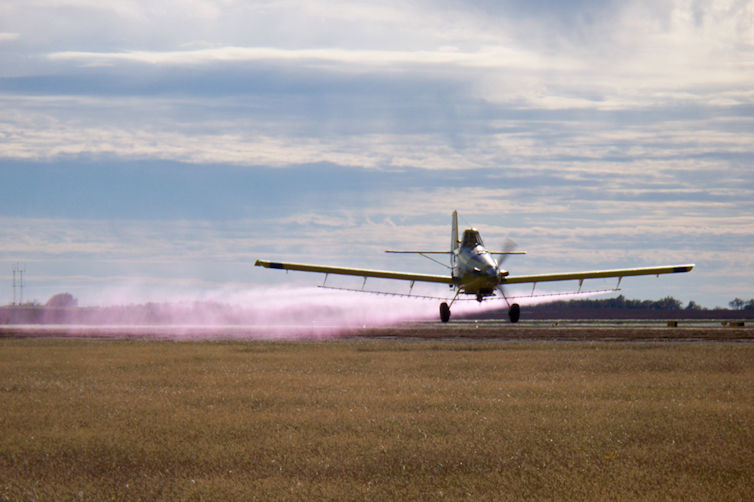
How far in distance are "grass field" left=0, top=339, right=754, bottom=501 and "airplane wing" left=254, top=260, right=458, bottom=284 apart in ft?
73.1

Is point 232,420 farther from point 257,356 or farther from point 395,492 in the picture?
point 257,356

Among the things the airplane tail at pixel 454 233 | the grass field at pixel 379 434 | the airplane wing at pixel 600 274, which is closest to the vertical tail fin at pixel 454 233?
the airplane tail at pixel 454 233

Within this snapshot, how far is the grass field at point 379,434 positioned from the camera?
33.1 ft

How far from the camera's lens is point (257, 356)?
1355 inches

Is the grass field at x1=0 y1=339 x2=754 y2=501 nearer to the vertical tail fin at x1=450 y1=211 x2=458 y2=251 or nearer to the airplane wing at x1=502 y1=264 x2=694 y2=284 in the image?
the airplane wing at x1=502 y1=264 x2=694 y2=284

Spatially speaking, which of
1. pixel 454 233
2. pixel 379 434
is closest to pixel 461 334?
pixel 454 233

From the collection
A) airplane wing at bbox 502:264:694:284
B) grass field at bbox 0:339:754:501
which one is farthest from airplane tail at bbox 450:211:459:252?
grass field at bbox 0:339:754:501

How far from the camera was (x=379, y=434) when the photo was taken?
1385 centimetres

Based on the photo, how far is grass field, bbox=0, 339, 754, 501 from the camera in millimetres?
10094

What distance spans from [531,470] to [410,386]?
35.1 ft

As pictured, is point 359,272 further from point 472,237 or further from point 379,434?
point 379,434

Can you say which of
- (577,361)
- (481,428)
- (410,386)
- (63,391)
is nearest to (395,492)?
(481,428)

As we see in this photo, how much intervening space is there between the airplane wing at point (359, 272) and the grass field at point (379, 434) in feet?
73.1

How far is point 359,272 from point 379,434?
37.6 meters
